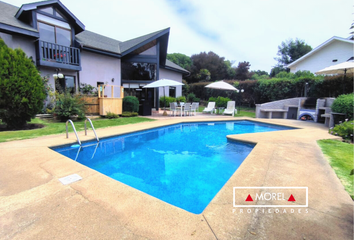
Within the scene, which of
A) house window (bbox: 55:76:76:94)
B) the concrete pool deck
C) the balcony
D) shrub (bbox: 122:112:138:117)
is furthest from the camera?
shrub (bbox: 122:112:138:117)

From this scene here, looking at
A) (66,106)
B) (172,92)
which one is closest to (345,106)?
(66,106)

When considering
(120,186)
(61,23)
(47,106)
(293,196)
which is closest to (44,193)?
(120,186)

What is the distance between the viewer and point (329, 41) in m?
17.9

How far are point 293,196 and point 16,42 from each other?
12.8 meters

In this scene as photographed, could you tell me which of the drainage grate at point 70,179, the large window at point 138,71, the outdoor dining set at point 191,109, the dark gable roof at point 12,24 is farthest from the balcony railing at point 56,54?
the drainage grate at point 70,179

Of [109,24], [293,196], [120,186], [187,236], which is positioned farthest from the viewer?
[109,24]

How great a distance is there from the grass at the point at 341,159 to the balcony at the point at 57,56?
40.0 feet

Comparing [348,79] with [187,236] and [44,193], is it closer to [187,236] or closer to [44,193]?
[187,236]

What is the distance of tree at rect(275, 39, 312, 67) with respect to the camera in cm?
3109

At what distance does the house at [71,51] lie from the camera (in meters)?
9.51

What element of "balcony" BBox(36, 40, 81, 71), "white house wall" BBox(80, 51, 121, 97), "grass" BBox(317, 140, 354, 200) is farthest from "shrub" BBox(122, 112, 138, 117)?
"grass" BBox(317, 140, 354, 200)

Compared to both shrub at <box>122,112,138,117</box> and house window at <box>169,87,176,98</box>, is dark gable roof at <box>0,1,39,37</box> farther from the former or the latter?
house window at <box>169,87,176,98</box>

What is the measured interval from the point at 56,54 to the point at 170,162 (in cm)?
981

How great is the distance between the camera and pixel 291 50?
3222 centimetres
